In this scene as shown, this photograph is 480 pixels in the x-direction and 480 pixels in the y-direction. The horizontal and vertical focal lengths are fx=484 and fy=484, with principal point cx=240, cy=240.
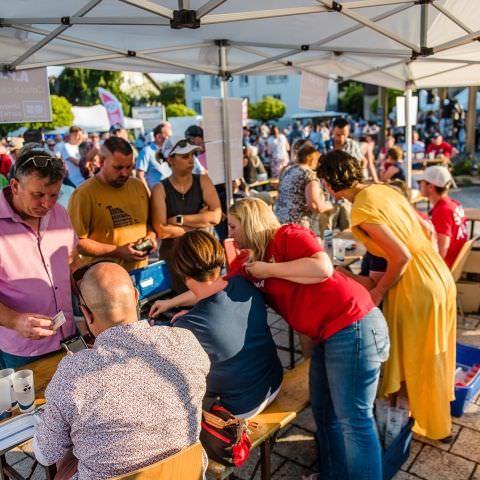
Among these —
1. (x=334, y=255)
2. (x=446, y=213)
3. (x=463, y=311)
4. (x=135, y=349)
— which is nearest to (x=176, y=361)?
(x=135, y=349)

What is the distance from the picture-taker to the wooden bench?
1921 millimetres

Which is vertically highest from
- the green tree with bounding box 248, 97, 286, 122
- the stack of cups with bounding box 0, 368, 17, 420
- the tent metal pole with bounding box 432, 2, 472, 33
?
the green tree with bounding box 248, 97, 286, 122

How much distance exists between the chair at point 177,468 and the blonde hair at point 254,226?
86cm

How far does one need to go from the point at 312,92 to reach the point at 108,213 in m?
2.85

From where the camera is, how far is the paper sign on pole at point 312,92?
16.4ft

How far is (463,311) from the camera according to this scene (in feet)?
15.2

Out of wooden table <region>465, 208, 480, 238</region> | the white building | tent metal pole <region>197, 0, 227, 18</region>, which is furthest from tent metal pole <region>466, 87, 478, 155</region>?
the white building

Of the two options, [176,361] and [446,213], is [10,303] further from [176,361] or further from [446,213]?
[446,213]

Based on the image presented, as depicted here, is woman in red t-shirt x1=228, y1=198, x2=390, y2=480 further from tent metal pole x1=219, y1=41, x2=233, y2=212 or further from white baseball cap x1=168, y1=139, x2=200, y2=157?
tent metal pole x1=219, y1=41, x2=233, y2=212

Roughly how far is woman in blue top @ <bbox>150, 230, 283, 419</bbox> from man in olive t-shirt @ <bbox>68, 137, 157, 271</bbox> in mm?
1380

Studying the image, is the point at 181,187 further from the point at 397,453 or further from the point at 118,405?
the point at 118,405

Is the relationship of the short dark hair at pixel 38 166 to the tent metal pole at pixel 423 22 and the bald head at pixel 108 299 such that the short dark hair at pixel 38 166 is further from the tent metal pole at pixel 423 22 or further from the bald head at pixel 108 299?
the tent metal pole at pixel 423 22

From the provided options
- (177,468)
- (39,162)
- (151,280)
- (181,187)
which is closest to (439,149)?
(181,187)

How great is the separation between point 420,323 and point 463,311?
2404 millimetres
